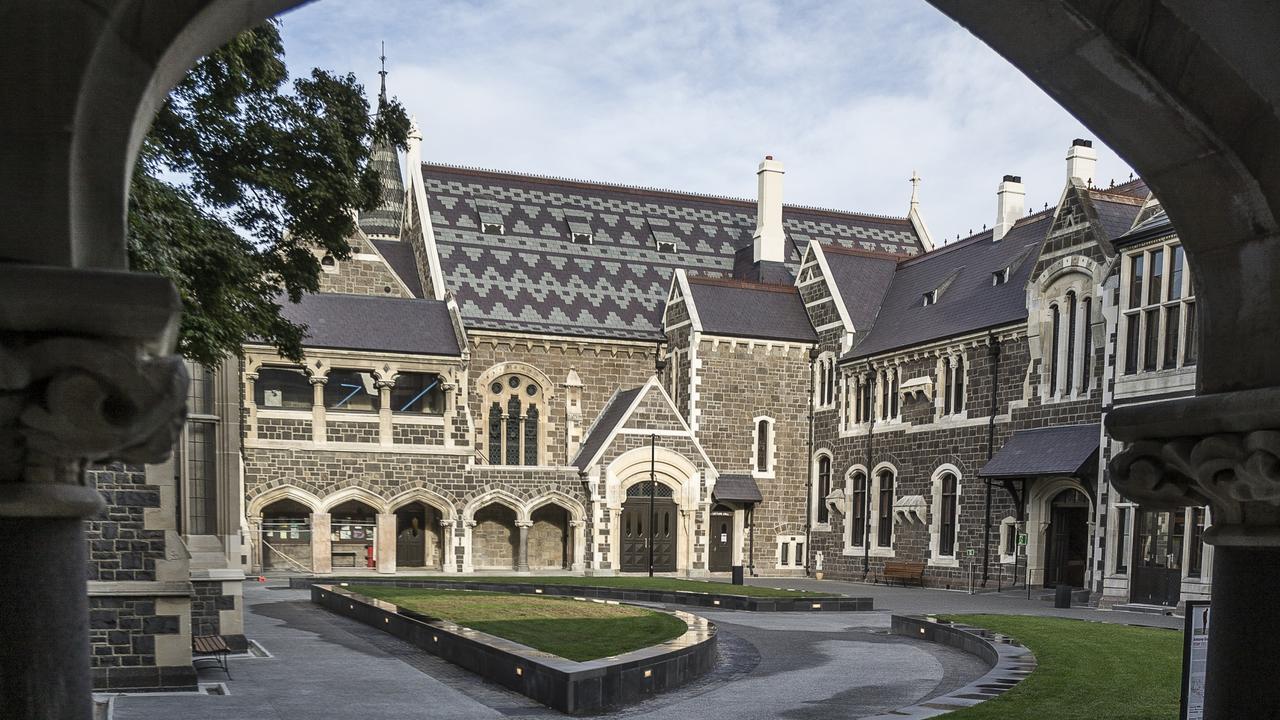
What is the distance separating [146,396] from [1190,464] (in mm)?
2775

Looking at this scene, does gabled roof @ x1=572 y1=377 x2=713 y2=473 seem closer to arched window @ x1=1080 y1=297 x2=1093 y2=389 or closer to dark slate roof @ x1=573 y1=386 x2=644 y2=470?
dark slate roof @ x1=573 y1=386 x2=644 y2=470

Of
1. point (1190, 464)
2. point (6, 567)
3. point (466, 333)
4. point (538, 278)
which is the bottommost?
point (6, 567)

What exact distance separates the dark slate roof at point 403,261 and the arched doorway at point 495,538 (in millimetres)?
8715

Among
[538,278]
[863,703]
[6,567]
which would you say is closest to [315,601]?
[863,703]

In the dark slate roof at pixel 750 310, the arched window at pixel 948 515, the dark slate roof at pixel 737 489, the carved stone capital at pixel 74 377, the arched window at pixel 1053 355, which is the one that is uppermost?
the dark slate roof at pixel 750 310

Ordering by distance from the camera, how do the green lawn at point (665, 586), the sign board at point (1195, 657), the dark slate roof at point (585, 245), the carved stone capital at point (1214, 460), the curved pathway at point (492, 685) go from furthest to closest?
the dark slate roof at point (585, 245)
the green lawn at point (665, 586)
the curved pathway at point (492, 685)
the sign board at point (1195, 657)
the carved stone capital at point (1214, 460)

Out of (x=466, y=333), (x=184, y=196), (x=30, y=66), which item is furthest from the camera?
(x=466, y=333)

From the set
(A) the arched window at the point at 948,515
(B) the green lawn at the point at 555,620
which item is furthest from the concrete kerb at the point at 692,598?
(A) the arched window at the point at 948,515

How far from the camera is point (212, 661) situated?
15.1 metres

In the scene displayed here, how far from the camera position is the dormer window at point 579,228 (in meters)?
46.7

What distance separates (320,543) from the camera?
37062mm

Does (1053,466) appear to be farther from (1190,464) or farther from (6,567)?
(6,567)

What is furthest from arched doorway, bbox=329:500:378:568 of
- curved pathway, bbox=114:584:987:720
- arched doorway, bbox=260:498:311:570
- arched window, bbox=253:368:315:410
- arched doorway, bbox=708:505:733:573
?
curved pathway, bbox=114:584:987:720

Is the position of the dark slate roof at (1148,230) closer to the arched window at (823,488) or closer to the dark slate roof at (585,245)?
the arched window at (823,488)
